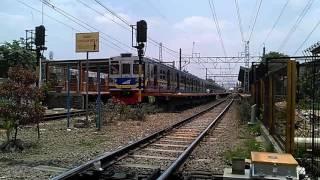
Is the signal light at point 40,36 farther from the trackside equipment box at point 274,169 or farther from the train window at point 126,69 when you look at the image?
the trackside equipment box at point 274,169

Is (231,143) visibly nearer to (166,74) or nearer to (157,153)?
(157,153)

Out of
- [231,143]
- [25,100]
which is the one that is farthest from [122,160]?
[231,143]

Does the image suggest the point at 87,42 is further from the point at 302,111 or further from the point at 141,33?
the point at 302,111

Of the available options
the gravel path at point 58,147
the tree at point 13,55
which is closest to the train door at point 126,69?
the gravel path at point 58,147

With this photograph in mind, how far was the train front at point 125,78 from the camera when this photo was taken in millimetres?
27969

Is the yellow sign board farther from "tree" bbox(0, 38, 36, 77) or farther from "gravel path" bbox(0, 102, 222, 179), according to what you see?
"tree" bbox(0, 38, 36, 77)

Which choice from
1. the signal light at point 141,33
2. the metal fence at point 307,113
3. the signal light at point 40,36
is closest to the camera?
the metal fence at point 307,113

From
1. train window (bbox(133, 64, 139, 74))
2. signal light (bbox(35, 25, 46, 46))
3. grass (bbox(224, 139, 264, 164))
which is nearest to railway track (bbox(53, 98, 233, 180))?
grass (bbox(224, 139, 264, 164))

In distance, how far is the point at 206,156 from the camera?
11.5 m

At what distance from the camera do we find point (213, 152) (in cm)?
1224

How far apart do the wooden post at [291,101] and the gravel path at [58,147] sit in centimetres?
401

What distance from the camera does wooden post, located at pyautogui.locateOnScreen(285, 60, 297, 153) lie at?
8.80m

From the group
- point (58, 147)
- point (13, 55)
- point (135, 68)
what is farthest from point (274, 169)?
point (13, 55)

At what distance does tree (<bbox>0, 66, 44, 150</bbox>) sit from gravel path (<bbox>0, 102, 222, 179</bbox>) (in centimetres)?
69
